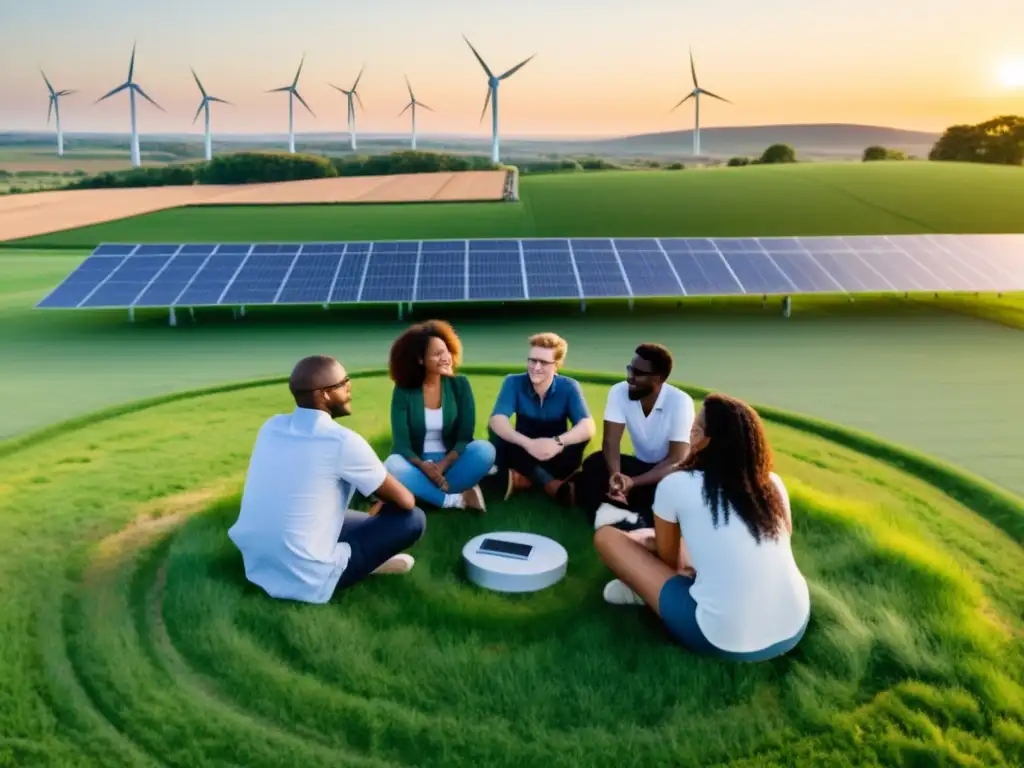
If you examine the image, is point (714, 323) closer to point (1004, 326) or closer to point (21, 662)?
point (1004, 326)

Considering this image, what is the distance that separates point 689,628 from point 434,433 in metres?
3.30

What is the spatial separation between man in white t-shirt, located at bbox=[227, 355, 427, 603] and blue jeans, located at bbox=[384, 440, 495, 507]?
136 cm

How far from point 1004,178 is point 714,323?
39.9 meters

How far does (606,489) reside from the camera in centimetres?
726

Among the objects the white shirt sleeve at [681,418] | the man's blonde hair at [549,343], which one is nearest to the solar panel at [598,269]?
the man's blonde hair at [549,343]

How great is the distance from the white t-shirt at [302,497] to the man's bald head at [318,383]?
0.08 m

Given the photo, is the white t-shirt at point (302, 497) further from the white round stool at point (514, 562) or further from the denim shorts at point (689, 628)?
the denim shorts at point (689, 628)

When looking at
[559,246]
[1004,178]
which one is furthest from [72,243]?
[1004,178]

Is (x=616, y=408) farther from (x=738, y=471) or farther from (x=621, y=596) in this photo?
(x=738, y=471)

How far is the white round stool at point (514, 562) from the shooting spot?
20.4ft

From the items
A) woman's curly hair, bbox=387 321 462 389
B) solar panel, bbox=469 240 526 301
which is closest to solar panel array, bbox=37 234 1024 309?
solar panel, bbox=469 240 526 301

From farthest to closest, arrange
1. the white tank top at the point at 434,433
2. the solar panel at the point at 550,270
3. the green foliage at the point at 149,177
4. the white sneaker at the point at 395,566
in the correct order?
the green foliage at the point at 149,177 → the solar panel at the point at 550,270 → the white tank top at the point at 434,433 → the white sneaker at the point at 395,566

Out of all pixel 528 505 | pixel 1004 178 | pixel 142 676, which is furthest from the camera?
pixel 1004 178

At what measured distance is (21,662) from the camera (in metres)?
5.28
